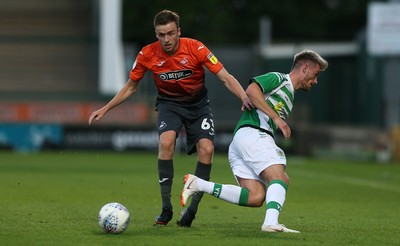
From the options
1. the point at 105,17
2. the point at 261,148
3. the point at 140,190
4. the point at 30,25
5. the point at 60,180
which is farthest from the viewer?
the point at 30,25

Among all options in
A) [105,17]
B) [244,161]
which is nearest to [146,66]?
[244,161]

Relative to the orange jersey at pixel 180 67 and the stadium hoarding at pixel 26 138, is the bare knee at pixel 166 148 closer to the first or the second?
the orange jersey at pixel 180 67

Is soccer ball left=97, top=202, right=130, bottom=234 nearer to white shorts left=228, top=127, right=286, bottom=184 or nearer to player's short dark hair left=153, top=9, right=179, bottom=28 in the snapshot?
white shorts left=228, top=127, right=286, bottom=184

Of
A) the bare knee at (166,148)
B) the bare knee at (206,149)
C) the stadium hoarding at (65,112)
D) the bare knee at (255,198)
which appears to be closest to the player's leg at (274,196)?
the bare knee at (255,198)

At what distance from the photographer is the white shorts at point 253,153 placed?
1020cm

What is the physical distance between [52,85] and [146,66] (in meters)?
29.6

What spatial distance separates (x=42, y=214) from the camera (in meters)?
12.6

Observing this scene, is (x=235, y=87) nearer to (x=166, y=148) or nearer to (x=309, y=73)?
(x=309, y=73)

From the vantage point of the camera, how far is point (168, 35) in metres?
10.9

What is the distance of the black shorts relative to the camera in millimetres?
11427

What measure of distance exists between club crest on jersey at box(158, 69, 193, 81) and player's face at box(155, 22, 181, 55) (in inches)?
11.5

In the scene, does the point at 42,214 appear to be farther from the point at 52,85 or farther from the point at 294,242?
Answer: the point at 52,85

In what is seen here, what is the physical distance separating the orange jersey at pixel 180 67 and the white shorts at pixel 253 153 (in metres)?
1.03

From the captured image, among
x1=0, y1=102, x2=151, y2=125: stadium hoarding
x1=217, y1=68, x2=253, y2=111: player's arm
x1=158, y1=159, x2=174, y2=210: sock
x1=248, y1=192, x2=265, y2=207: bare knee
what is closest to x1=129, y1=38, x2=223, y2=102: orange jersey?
x1=217, y1=68, x2=253, y2=111: player's arm
